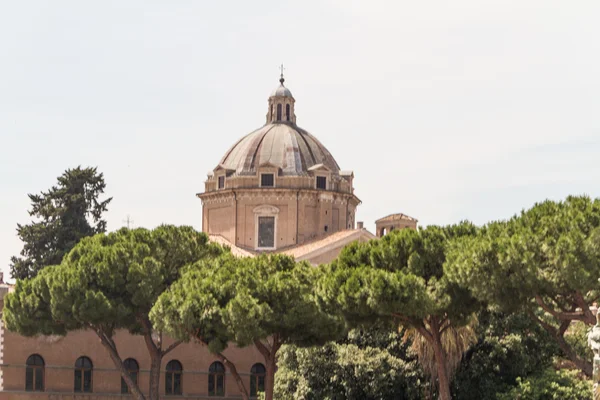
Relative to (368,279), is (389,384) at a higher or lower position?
lower

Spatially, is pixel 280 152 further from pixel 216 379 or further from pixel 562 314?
pixel 562 314

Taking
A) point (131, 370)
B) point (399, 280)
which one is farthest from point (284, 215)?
point (399, 280)

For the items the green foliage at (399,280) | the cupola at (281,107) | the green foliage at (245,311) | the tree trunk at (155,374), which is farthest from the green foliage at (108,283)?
the cupola at (281,107)

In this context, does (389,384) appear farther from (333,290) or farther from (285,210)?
(285,210)

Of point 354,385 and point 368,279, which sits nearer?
point 368,279

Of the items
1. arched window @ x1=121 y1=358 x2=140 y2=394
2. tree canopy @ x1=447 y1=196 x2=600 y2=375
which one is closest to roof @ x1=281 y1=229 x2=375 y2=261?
arched window @ x1=121 y1=358 x2=140 y2=394

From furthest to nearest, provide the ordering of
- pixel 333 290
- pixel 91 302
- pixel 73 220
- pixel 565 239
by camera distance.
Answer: pixel 73 220 → pixel 91 302 → pixel 333 290 → pixel 565 239

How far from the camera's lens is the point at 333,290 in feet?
123

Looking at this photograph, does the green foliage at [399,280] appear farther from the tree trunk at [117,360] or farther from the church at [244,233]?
the church at [244,233]

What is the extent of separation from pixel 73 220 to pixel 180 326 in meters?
32.3

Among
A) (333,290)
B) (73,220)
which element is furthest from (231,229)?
(333,290)

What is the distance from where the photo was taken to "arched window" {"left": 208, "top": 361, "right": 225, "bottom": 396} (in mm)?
53625

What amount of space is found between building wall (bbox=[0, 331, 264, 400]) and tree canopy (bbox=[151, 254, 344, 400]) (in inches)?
551

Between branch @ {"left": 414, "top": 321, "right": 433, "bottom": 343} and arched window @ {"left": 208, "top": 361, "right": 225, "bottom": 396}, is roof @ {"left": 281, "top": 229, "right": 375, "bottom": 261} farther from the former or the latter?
branch @ {"left": 414, "top": 321, "right": 433, "bottom": 343}
